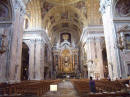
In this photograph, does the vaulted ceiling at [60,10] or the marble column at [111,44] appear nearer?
the marble column at [111,44]

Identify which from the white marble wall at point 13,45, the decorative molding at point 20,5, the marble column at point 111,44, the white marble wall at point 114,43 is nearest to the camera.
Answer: the white marble wall at point 13,45

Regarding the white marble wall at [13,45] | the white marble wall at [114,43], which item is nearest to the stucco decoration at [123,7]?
the white marble wall at [114,43]

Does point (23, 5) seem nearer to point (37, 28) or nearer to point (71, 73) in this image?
point (37, 28)

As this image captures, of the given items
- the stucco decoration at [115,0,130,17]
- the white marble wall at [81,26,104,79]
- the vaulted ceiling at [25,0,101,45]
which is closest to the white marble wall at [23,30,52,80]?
the vaulted ceiling at [25,0,101,45]

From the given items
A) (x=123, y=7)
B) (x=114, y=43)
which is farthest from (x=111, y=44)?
A: (x=123, y=7)

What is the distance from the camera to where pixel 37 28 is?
20.8m

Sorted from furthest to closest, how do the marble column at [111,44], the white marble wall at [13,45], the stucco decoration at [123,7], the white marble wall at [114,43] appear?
the stucco decoration at [123,7] < the marble column at [111,44] < the white marble wall at [114,43] < the white marble wall at [13,45]

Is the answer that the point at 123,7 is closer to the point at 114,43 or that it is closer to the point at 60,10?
the point at 114,43

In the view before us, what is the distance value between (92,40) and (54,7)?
8.74m

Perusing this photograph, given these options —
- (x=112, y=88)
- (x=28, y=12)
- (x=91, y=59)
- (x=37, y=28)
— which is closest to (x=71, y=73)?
(x=91, y=59)

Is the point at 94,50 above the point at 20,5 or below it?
below

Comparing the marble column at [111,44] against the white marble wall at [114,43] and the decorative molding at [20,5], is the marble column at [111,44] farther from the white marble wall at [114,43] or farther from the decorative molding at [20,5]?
the decorative molding at [20,5]

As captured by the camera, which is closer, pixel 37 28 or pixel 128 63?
pixel 128 63

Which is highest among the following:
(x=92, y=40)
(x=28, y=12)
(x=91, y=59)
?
(x=28, y=12)
